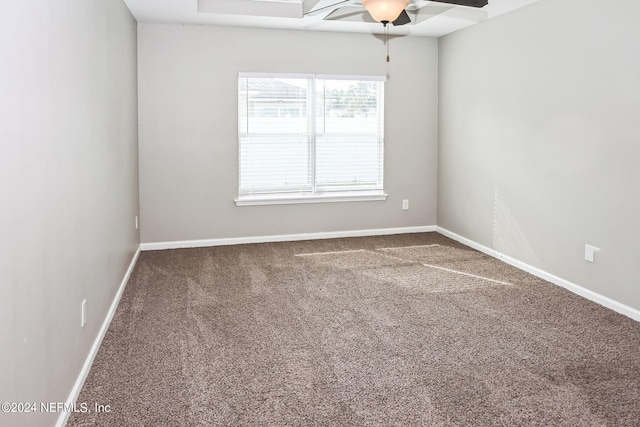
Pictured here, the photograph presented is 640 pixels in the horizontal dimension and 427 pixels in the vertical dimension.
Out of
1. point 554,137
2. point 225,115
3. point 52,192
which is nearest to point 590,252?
point 554,137

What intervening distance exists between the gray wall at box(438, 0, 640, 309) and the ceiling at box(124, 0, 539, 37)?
256mm

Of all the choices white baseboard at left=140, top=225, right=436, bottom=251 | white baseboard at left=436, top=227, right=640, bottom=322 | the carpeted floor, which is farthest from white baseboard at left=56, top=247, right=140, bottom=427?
white baseboard at left=436, top=227, right=640, bottom=322

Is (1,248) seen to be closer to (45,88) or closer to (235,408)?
(45,88)

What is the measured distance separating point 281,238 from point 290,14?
8.15 ft

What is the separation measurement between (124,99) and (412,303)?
300 centimetres

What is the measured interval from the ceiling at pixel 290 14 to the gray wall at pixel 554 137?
256 millimetres

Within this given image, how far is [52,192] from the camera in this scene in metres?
2.02

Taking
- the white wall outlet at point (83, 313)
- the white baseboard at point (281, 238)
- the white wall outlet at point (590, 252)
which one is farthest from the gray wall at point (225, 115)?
the white wall outlet at point (83, 313)

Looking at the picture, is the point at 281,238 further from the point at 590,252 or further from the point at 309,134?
the point at 590,252

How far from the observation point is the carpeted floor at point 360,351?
7.36 feet

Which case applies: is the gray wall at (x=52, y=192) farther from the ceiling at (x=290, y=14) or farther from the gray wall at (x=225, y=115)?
the gray wall at (x=225, y=115)

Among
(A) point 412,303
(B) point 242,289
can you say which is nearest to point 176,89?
(B) point 242,289

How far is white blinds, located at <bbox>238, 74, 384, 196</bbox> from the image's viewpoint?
18.2 ft

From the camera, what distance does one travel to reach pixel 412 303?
3693 mm
